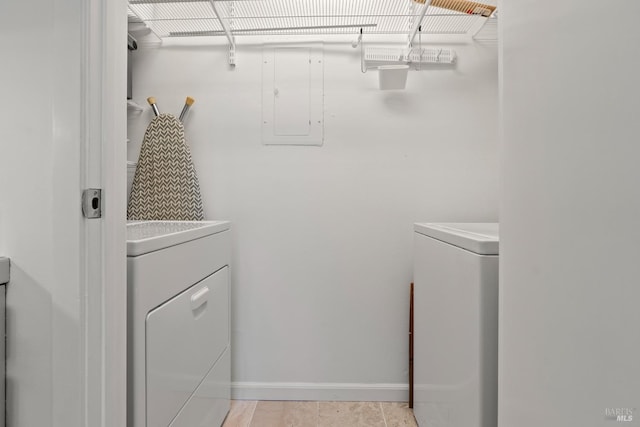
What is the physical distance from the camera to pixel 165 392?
951mm

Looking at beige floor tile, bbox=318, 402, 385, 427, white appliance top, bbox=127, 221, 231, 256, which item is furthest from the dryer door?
beige floor tile, bbox=318, 402, 385, 427

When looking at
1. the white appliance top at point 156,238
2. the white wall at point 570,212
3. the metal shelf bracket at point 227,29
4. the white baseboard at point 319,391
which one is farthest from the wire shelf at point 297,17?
the white baseboard at point 319,391

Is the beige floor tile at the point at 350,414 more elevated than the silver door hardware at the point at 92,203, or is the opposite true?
the silver door hardware at the point at 92,203

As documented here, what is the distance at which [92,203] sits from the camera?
2.08 ft

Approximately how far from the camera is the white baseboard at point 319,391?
1.75 m

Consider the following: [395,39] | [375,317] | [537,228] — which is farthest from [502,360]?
[395,39]

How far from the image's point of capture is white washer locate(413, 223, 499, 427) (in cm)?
87

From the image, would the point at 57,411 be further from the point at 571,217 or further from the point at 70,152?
the point at 571,217

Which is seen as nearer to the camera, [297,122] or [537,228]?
[537,228]

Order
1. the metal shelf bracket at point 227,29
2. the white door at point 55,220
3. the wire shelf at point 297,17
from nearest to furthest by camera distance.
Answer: the white door at point 55,220 < the metal shelf bracket at point 227,29 < the wire shelf at point 297,17

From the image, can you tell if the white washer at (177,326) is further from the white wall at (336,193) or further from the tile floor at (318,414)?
the white wall at (336,193)

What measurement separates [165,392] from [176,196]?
936 millimetres

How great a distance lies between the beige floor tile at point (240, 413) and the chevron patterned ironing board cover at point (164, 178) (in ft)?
3.10

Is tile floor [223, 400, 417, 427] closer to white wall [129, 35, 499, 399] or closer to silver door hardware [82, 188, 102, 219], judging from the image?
white wall [129, 35, 499, 399]
